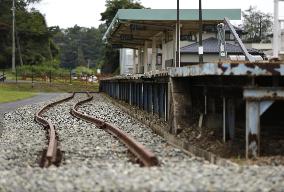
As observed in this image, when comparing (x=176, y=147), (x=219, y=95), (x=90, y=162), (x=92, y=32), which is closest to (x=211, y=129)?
(x=219, y=95)

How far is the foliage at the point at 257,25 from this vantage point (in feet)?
312

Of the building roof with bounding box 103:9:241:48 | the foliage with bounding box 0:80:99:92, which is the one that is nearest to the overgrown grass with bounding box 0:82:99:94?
the foliage with bounding box 0:80:99:92

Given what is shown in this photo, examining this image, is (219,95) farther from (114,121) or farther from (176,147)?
(114,121)

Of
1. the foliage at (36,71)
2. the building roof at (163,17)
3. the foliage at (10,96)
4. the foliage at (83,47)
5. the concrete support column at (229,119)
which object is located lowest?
the foliage at (10,96)

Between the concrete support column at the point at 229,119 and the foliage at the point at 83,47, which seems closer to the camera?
the concrete support column at the point at 229,119

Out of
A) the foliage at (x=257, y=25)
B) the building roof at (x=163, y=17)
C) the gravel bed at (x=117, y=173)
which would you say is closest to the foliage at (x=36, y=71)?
the foliage at (x=257, y=25)

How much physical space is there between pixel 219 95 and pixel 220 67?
3049mm

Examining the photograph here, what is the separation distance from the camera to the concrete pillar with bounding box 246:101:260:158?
35.4 feet

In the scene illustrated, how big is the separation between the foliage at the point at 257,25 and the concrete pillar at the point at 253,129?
3264 inches

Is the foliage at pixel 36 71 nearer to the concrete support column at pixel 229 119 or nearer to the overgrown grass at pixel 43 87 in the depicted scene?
the overgrown grass at pixel 43 87

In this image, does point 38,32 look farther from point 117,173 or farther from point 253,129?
point 117,173

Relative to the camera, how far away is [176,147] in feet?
42.0

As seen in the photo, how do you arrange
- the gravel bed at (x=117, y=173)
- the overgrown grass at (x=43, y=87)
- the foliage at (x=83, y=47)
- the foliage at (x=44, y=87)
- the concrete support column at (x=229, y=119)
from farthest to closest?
the foliage at (x=83, y=47) < the overgrown grass at (x=43, y=87) < the foliage at (x=44, y=87) < the concrete support column at (x=229, y=119) < the gravel bed at (x=117, y=173)

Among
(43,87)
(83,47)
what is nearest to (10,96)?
(43,87)
